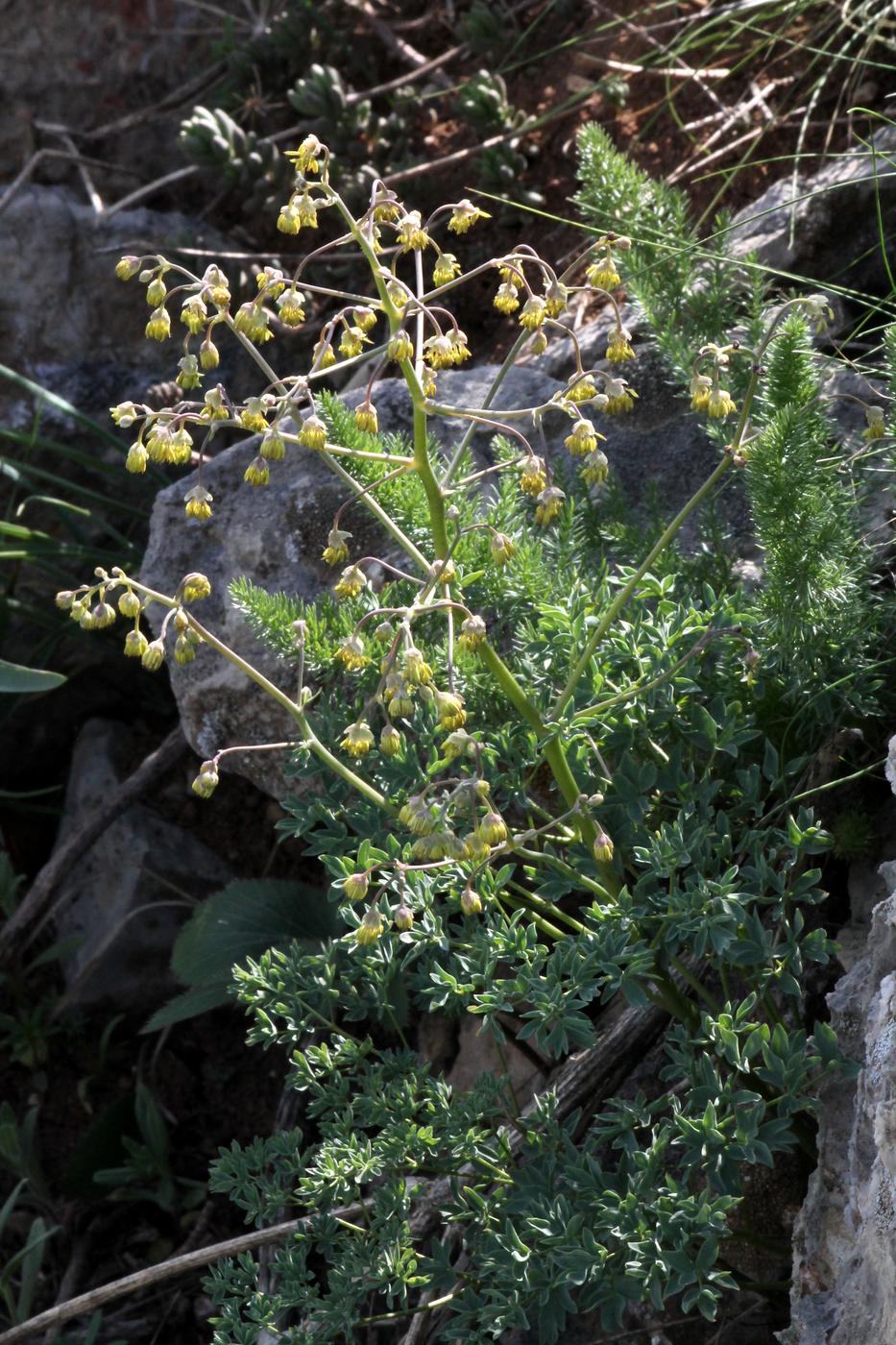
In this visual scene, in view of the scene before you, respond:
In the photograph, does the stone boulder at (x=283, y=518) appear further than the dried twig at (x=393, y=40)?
No

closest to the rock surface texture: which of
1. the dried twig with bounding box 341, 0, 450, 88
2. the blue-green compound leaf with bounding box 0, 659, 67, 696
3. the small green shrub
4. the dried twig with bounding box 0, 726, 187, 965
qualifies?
the small green shrub

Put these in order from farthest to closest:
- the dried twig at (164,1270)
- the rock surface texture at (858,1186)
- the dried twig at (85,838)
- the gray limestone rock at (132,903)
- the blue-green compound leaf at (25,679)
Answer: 1. the gray limestone rock at (132,903)
2. the dried twig at (85,838)
3. the blue-green compound leaf at (25,679)
4. the dried twig at (164,1270)
5. the rock surface texture at (858,1186)

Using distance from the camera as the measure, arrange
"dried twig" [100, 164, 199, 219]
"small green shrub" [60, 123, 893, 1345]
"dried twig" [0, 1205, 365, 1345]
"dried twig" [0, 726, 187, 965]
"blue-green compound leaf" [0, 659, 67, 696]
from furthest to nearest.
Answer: "dried twig" [100, 164, 199, 219]
"dried twig" [0, 726, 187, 965]
"blue-green compound leaf" [0, 659, 67, 696]
"dried twig" [0, 1205, 365, 1345]
"small green shrub" [60, 123, 893, 1345]

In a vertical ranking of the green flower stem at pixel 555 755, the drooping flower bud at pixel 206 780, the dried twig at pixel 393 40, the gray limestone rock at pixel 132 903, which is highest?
the dried twig at pixel 393 40

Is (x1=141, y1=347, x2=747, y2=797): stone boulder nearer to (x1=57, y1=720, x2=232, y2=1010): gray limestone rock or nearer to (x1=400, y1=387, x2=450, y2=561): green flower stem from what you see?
(x1=57, y1=720, x2=232, y2=1010): gray limestone rock

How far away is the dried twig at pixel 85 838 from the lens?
3270 mm

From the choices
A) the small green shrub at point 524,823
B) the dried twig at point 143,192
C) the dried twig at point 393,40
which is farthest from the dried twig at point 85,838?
the dried twig at point 393,40

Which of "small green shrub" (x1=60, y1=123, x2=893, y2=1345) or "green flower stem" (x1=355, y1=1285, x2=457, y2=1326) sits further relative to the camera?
"green flower stem" (x1=355, y1=1285, x2=457, y2=1326)

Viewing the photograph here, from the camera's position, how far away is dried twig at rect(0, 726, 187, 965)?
10.7 ft

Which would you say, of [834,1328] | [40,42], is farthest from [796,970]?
[40,42]

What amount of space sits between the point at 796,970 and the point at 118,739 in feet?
8.08

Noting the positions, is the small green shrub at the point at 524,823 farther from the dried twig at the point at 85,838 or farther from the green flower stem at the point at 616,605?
the dried twig at the point at 85,838

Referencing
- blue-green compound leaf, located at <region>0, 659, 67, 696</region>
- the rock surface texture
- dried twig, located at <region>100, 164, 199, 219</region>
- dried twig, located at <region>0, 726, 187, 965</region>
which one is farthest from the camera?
dried twig, located at <region>100, 164, 199, 219</region>

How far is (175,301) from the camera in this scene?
4008mm
